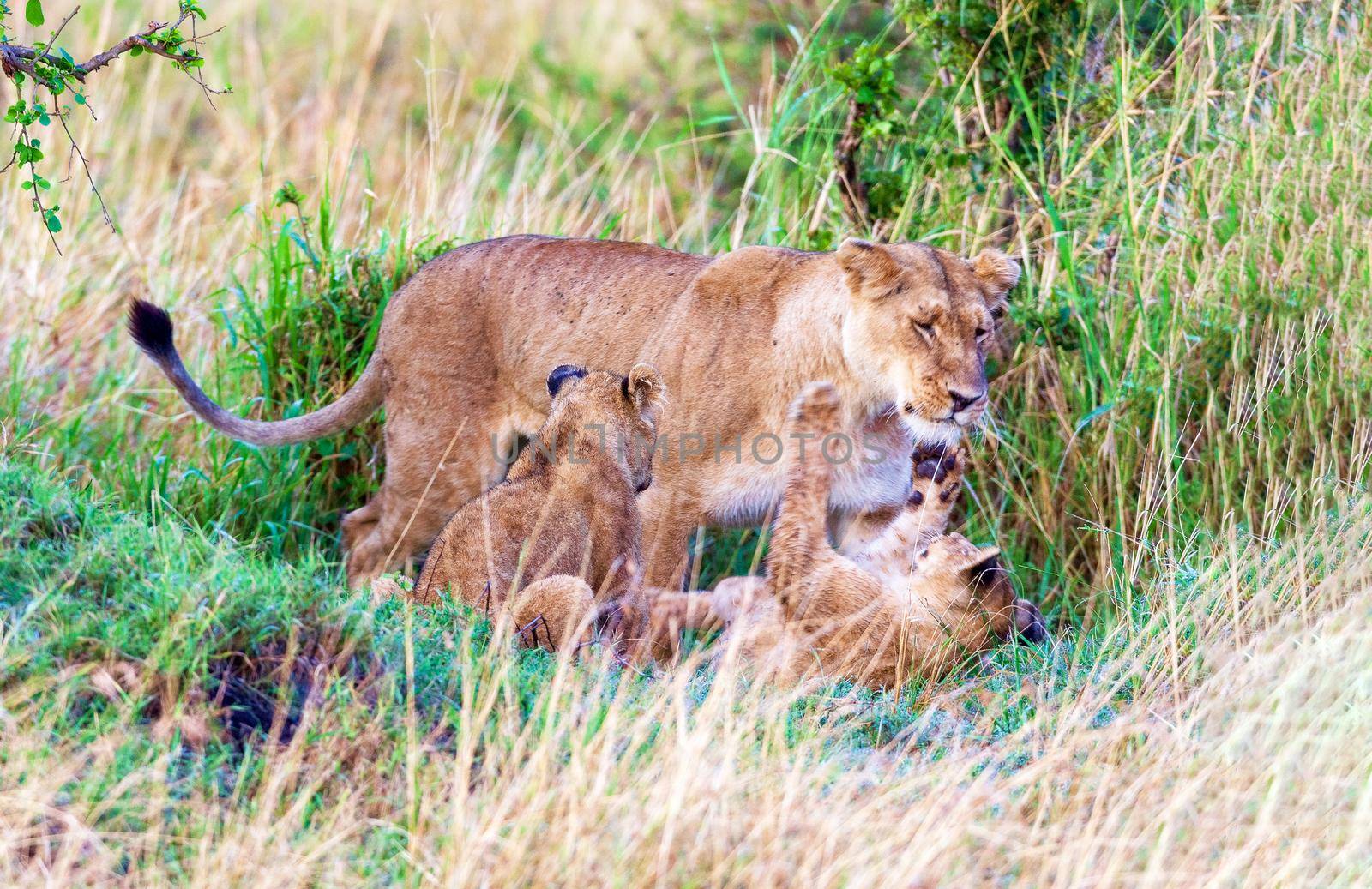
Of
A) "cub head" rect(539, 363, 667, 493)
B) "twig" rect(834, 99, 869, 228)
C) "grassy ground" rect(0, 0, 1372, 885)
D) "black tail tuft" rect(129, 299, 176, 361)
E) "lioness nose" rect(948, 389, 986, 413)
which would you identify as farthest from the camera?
"twig" rect(834, 99, 869, 228)

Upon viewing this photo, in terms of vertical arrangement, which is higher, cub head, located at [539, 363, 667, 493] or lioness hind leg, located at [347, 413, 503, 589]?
cub head, located at [539, 363, 667, 493]

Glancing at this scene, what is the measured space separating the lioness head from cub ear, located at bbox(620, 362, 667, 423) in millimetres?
660

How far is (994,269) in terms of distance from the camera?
4965 mm

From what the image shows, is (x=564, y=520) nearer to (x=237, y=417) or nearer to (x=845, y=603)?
(x=845, y=603)

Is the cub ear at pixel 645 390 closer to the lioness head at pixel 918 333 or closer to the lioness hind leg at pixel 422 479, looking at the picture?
the lioness head at pixel 918 333

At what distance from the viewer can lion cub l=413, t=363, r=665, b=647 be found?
407cm

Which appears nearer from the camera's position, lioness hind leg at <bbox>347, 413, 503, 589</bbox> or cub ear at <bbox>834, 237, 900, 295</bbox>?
cub ear at <bbox>834, 237, 900, 295</bbox>

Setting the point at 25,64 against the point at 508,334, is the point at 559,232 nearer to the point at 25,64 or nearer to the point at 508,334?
the point at 508,334

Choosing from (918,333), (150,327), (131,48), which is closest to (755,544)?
(918,333)

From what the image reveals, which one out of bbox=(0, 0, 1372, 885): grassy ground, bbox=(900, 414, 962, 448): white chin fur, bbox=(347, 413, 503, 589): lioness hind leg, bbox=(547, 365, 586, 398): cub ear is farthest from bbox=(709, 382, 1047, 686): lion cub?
bbox=(347, 413, 503, 589): lioness hind leg

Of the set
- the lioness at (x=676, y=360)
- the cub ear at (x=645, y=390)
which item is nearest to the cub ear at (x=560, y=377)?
the cub ear at (x=645, y=390)

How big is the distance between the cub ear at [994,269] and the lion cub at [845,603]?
764 millimetres

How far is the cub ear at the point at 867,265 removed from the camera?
474cm

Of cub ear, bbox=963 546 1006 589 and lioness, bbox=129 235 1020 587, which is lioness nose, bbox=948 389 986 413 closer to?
lioness, bbox=129 235 1020 587
